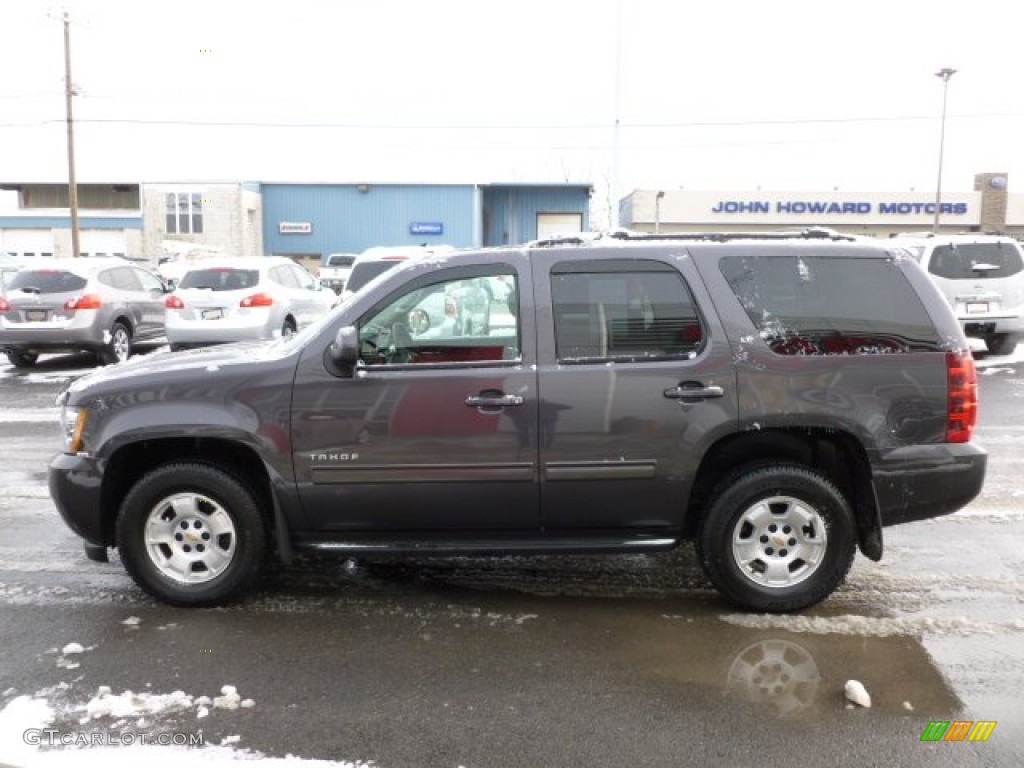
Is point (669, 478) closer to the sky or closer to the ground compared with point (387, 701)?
closer to the sky

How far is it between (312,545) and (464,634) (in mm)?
855

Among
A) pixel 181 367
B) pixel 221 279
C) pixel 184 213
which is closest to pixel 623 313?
pixel 181 367

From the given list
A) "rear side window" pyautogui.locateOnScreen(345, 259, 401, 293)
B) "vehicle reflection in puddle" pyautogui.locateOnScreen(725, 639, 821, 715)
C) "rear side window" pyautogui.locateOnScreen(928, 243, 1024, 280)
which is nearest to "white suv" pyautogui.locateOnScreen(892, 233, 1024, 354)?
"rear side window" pyautogui.locateOnScreen(928, 243, 1024, 280)

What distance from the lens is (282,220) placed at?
49250 millimetres

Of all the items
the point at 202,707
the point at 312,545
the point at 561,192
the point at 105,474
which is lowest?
the point at 202,707

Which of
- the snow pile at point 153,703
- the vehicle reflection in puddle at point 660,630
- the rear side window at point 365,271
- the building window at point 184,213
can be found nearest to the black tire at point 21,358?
the rear side window at point 365,271

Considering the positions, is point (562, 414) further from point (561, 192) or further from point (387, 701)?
point (561, 192)

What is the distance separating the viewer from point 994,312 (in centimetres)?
1324

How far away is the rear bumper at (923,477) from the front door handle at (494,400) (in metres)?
1.71

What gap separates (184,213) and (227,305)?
40.3m

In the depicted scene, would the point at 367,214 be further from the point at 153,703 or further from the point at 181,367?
the point at 153,703

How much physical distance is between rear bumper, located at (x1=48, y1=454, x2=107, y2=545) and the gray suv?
11 mm

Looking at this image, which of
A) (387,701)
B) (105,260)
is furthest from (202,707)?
(105,260)

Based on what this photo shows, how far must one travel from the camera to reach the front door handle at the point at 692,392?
4.05m
